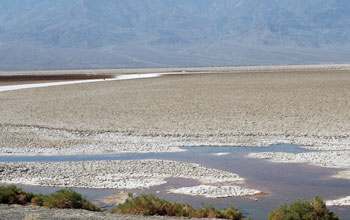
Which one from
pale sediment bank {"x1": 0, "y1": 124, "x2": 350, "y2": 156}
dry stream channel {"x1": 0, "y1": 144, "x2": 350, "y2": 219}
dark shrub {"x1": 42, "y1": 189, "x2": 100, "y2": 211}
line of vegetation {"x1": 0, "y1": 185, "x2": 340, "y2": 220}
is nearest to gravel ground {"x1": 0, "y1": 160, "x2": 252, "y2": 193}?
dry stream channel {"x1": 0, "y1": 144, "x2": 350, "y2": 219}

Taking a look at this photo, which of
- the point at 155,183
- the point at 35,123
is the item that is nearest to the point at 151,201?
the point at 155,183

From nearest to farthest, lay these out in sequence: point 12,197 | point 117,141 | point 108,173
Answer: point 12,197, point 108,173, point 117,141

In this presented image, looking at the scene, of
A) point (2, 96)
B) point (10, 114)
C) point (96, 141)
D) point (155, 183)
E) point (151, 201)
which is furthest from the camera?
point (2, 96)

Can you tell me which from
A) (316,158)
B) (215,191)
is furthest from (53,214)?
(316,158)

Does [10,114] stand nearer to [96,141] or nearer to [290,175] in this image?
[96,141]

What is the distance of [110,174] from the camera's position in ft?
48.8

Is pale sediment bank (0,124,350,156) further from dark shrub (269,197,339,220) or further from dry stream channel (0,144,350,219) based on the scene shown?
dark shrub (269,197,339,220)

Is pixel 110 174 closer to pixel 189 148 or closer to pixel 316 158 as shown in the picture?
→ pixel 189 148

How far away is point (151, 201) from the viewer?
10.6 m

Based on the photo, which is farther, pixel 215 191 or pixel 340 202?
pixel 215 191

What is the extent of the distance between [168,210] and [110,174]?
464 centimetres

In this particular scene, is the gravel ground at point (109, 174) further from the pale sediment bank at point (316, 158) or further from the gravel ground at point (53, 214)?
the gravel ground at point (53, 214)

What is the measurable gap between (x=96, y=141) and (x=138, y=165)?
5198mm

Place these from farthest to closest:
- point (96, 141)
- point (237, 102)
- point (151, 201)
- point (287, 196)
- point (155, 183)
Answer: point (237, 102), point (96, 141), point (155, 183), point (287, 196), point (151, 201)
